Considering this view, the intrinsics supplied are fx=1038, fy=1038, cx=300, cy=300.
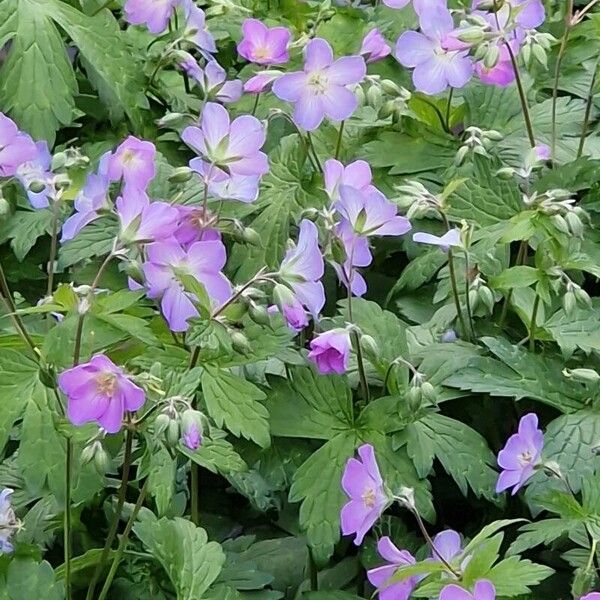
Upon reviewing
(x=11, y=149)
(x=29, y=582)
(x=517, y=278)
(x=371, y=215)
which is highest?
(x=11, y=149)

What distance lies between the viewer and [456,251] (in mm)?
1177

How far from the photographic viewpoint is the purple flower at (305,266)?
0.96 meters

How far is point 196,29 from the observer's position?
1.40m

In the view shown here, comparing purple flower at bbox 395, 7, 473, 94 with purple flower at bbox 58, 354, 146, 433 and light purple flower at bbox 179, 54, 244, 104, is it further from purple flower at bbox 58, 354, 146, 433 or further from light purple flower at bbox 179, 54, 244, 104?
purple flower at bbox 58, 354, 146, 433

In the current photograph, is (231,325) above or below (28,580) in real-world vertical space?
above

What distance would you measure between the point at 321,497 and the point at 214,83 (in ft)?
1.93

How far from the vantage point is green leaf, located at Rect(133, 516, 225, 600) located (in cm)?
98

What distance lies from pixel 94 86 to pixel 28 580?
2.68ft

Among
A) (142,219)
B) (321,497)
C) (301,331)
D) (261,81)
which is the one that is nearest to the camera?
(142,219)

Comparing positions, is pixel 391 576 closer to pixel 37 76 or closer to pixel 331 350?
pixel 331 350

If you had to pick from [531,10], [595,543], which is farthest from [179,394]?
[531,10]

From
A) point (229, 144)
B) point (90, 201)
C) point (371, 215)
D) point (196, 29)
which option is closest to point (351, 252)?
point (371, 215)

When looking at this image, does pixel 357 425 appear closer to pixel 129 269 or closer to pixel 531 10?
pixel 129 269

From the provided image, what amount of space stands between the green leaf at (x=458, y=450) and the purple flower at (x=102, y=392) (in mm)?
325
